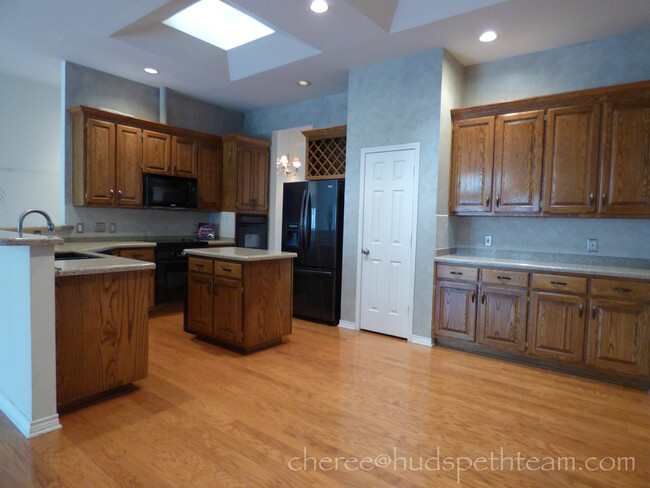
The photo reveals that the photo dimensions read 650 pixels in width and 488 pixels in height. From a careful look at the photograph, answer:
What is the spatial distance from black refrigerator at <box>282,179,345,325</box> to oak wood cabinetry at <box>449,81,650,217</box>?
1324 millimetres

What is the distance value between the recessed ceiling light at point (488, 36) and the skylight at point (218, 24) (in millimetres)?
2097

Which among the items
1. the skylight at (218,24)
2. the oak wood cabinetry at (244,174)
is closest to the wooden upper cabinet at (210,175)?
the oak wood cabinetry at (244,174)

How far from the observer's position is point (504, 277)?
335 centimetres

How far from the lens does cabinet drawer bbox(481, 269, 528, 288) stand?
3.28 metres

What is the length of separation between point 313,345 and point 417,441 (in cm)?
172

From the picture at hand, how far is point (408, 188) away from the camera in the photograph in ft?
12.6

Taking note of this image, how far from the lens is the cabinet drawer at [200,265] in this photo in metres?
3.57

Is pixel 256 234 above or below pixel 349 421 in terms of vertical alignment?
above

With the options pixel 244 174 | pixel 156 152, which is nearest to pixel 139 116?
pixel 156 152

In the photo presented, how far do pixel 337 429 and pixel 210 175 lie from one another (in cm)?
420

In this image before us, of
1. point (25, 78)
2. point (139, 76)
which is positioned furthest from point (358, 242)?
point (25, 78)

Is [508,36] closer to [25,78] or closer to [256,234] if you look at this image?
[256,234]

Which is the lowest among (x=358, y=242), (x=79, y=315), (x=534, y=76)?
(x=79, y=315)

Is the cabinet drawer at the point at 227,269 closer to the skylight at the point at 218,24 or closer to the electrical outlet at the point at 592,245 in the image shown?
the skylight at the point at 218,24
